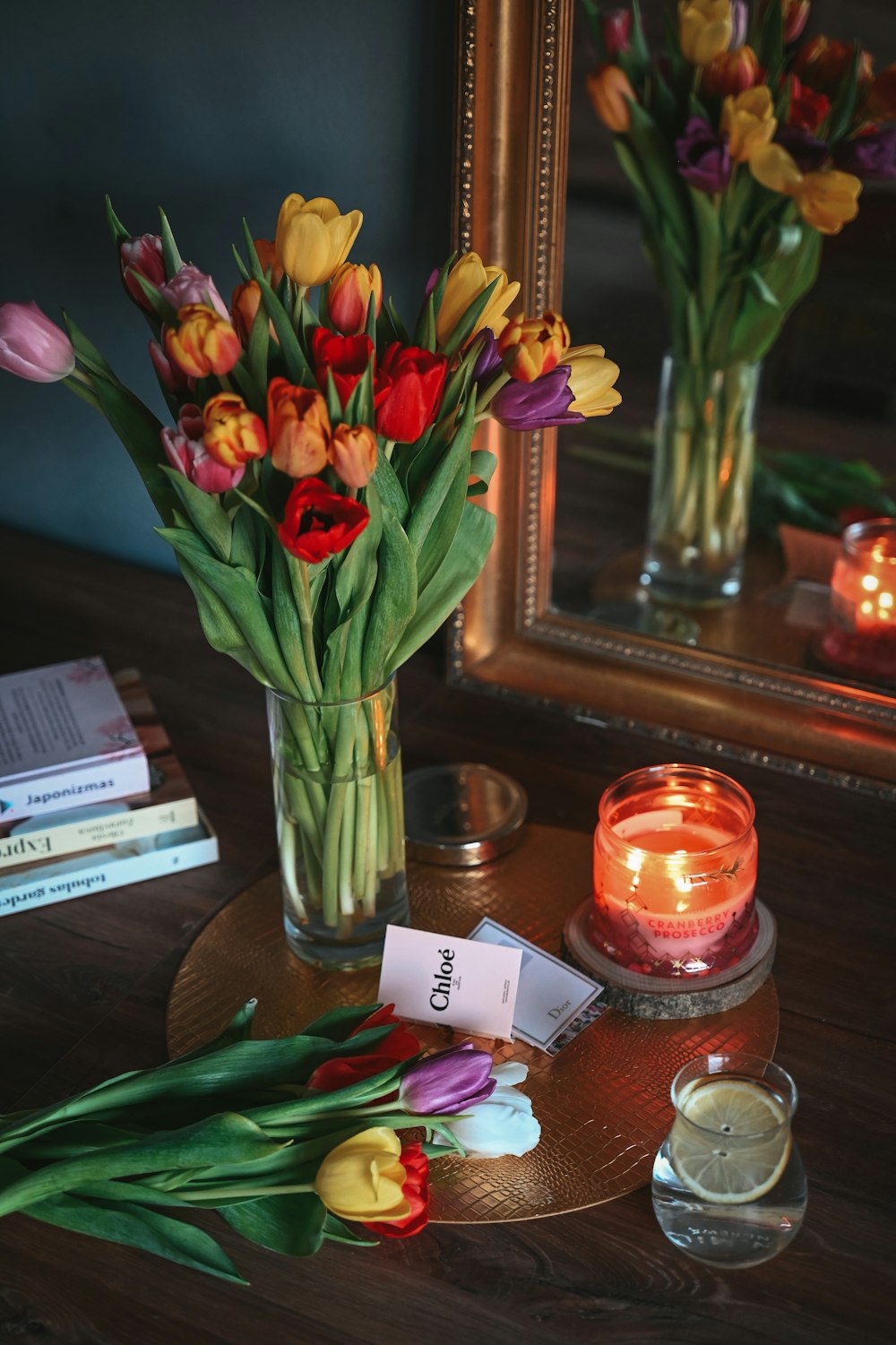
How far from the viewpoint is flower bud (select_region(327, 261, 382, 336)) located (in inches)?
28.7

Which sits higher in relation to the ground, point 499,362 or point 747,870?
point 499,362

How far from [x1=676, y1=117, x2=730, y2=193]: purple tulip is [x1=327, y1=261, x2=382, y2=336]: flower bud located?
355 millimetres

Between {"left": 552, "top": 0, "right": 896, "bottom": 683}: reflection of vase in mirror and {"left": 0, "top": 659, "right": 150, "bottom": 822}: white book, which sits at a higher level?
{"left": 552, "top": 0, "right": 896, "bottom": 683}: reflection of vase in mirror

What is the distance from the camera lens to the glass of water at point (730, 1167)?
72 cm

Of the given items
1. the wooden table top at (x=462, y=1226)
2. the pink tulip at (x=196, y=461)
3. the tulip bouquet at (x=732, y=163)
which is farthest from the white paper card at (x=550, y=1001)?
the tulip bouquet at (x=732, y=163)

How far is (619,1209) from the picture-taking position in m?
0.76

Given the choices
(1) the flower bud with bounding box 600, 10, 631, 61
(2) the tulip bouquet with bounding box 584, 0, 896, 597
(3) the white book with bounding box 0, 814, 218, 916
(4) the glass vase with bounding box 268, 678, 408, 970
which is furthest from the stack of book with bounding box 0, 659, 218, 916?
(1) the flower bud with bounding box 600, 10, 631, 61

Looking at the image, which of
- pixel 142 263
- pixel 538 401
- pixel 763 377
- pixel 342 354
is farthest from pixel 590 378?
pixel 763 377

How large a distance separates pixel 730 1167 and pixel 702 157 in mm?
681

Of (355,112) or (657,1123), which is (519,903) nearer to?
(657,1123)

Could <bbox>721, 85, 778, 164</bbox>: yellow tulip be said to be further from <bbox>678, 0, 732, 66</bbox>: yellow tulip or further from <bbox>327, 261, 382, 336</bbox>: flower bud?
<bbox>327, 261, 382, 336</bbox>: flower bud

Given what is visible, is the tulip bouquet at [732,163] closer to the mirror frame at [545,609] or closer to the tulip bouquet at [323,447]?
the mirror frame at [545,609]

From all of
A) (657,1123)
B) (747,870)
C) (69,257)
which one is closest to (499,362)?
(747,870)

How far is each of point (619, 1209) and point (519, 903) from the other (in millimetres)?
262
